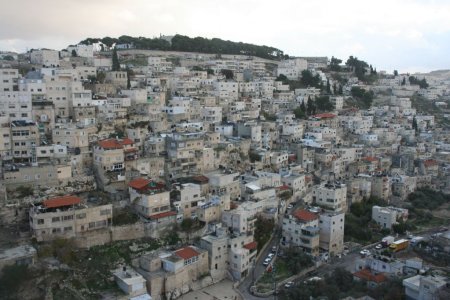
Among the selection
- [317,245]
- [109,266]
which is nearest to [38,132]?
[109,266]

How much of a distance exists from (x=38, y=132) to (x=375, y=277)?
764 inches

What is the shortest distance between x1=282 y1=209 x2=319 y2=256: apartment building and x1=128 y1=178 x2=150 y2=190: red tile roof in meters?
7.79

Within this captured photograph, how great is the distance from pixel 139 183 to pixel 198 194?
10.6ft

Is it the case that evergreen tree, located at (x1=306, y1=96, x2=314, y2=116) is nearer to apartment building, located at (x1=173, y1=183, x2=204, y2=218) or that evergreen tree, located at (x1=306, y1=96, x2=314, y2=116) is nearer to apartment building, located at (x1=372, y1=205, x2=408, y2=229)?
apartment building, located at (x1=372, y1=205, x2=408, y2=229)

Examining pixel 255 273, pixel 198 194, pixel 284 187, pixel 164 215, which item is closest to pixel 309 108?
pixel 284 187

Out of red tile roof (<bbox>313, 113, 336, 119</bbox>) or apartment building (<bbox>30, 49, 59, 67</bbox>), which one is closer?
apartment building (<bbox>30, 49, 59, 67</bbox>)

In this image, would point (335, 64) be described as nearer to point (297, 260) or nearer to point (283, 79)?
point (283, 79)

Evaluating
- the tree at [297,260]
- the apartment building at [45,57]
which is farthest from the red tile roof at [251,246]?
the apartment building at [45,57]

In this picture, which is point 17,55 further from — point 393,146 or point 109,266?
point 393,146

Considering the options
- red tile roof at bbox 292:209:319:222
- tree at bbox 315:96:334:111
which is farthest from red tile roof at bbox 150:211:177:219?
tree at bbox 315:96:334:111

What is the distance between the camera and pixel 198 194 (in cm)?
2712

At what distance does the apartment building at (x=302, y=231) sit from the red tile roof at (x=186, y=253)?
622 cm

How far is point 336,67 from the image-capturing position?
250 ft

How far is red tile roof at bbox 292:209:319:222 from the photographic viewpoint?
2691 cm
